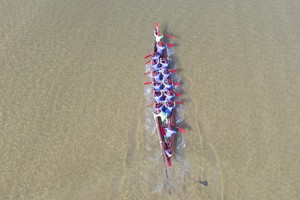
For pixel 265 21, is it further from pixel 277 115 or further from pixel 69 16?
pixel 69 16

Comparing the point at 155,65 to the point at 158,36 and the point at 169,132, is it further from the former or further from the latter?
the point at 169,132

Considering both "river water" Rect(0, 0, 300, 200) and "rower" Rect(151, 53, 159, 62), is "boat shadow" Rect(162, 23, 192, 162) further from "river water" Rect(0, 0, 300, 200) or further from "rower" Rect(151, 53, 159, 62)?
"rower" Rect(151, 53, 159, 62)

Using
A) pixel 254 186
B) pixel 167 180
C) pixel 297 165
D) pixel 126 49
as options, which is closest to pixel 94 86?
pixel 126 49

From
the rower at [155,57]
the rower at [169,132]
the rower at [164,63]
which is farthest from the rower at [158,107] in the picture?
the rower at [155,57]

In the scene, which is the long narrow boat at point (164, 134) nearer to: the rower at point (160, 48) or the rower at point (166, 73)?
the rower at point (166, 73)

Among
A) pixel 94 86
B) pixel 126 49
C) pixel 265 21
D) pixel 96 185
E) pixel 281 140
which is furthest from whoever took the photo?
pixel 265 21

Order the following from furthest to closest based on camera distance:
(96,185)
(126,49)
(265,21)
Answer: (265,21)
(126,49)
(96,185)

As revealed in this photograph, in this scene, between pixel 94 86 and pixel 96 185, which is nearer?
pixel 96 185
